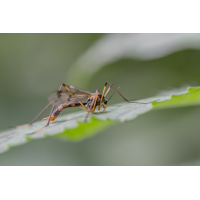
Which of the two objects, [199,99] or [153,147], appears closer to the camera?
[199,99]

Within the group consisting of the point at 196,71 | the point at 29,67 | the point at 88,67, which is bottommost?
the point at 196,71

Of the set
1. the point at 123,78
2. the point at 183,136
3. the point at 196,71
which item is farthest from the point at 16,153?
the point at 196,71

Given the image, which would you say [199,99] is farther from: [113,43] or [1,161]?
[1,161]

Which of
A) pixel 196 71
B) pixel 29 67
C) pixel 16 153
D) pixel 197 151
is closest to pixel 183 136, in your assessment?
pixel 197 151

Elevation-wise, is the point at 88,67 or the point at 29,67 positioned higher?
the point at 29,67

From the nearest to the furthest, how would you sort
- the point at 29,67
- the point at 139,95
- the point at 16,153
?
the point at 16,153 < the point at 139,95 < the point at 29,67

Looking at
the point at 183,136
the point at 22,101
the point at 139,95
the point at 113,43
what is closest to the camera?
the point at 113,43
